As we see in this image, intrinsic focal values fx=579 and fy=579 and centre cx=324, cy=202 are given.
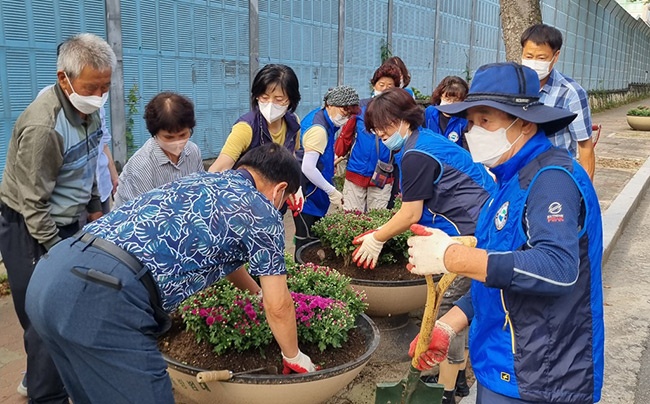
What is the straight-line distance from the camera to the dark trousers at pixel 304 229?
4203 mm

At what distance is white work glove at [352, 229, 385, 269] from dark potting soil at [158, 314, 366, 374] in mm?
681

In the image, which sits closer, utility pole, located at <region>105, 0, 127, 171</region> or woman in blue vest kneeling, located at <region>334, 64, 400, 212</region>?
woman in blue vest kneeling, located at <region>334, 64, 400, 212</region>

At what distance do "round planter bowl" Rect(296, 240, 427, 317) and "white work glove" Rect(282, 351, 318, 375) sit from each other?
1.13m

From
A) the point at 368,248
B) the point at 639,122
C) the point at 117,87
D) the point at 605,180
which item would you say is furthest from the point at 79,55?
the point at 639,122

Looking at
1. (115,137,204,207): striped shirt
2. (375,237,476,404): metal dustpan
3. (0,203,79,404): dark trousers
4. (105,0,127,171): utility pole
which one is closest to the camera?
(375,237,476,404): metal dustpan

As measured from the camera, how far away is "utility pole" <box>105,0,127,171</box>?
635 cm

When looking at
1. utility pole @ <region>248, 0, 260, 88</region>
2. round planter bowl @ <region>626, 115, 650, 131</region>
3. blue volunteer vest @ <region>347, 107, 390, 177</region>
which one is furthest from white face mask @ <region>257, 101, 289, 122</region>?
round planter bowl @ <region>626, 115, 650, 131</region>

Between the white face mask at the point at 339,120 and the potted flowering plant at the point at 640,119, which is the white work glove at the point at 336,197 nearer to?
the white face mask at the point at 339,120

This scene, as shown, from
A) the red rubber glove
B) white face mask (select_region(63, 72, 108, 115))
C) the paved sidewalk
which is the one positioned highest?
white face mask (select_region(63, 72, 108, 115))

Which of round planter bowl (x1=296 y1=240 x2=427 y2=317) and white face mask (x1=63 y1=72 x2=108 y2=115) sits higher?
white face mask (x1=63 y1=72 x2=108 y2=115)

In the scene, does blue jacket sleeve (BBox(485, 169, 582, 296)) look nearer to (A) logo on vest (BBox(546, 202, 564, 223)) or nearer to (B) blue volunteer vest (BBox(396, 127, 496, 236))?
(A) logo on vest (BBox(546, 202, 564, 223))

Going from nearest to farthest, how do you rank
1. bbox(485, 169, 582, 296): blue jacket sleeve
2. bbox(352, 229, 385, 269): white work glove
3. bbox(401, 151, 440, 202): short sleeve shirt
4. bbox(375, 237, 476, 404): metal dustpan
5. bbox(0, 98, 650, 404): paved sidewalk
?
bbox(485, 169, 582, 296): blue jacket sleeve
bbox(375, 237, 476, 404): metal dustpan
bbox(401, 151, 440, 202): short sleeve shirt
bbox(352, 229, 385, 269): white work glove
bbox(0, 98, 650, 404): paved sidewalk

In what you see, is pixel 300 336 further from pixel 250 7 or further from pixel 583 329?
pixel 250 7

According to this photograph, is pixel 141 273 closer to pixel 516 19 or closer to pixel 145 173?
pixel 145 173
